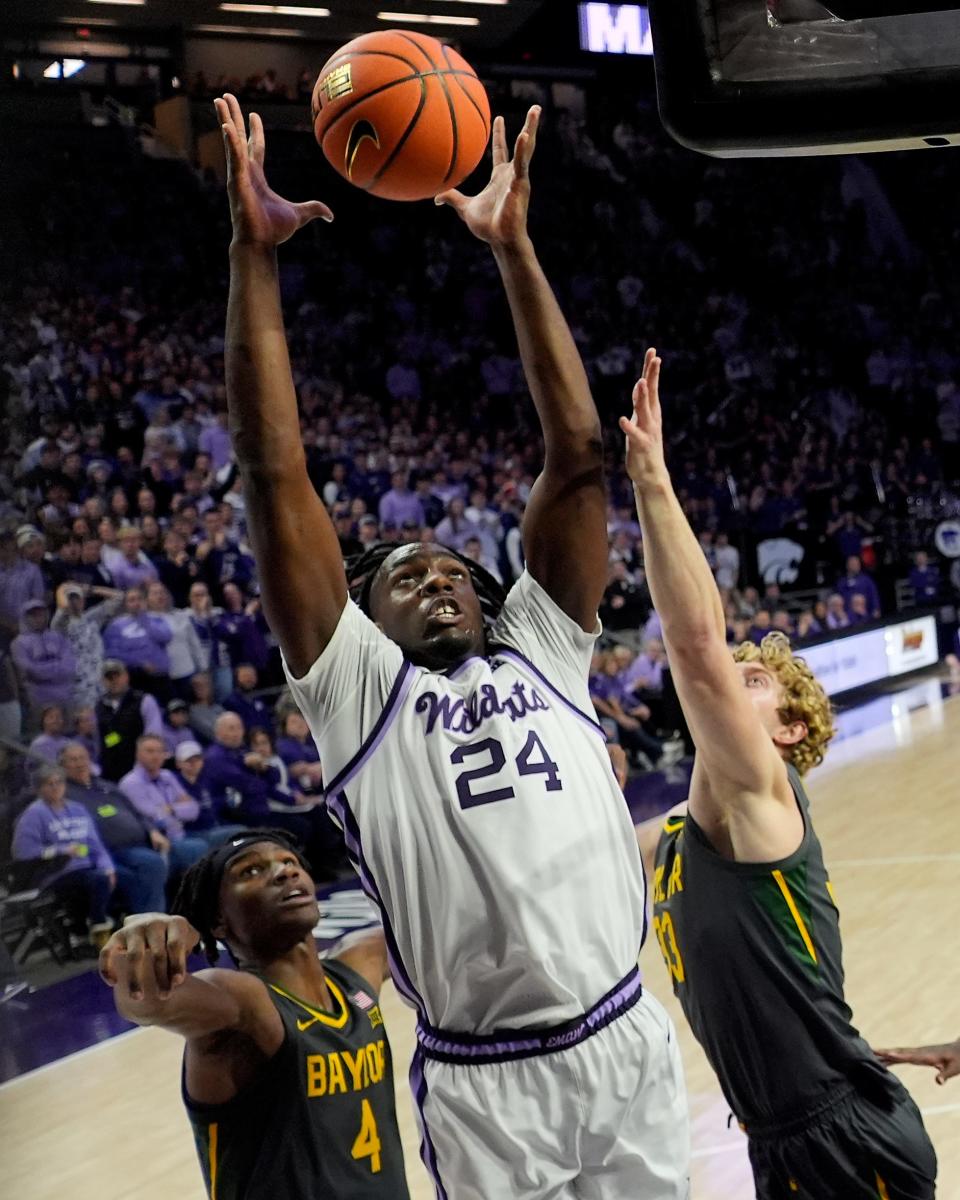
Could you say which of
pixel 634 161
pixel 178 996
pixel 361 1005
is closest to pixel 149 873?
pixel 361 1005

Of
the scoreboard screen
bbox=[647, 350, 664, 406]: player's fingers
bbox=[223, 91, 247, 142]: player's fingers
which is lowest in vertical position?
bbox=[647, 350, 664, 406]: player's fingers

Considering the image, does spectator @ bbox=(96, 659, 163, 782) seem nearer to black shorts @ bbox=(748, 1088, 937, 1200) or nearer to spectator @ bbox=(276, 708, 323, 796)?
spectator @ bbox=(276, 708, 323, 796)

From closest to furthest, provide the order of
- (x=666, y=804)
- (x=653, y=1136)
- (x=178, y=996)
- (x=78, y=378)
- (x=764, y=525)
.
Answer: (x=653, y=1136), (x=178, y=996), (x=666, y=804), (x=78, y=378), (x=764, y=525)

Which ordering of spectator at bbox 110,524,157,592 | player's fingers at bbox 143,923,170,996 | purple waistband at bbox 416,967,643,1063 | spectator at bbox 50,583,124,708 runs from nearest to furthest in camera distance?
player's fingers at bbox 143,923,170,996
purple waistband at bbox 416,967,643,1063
spectator at bbox 50,583,124,708
spectator at bbox 110,524,157,592

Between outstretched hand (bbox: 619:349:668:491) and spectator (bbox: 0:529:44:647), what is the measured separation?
6.15 m

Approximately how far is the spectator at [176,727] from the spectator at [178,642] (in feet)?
0.91

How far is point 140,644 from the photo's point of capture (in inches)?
353

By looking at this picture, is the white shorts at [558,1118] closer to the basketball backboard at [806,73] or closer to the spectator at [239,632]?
the basketball backboard at [806,73]

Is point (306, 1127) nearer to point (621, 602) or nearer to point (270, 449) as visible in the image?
point (270, 449)

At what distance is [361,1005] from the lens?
3510 mm

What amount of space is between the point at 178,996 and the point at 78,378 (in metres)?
9.62

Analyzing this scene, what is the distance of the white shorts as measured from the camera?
2613 millimetres

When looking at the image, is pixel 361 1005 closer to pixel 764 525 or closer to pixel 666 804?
pixel 666 804

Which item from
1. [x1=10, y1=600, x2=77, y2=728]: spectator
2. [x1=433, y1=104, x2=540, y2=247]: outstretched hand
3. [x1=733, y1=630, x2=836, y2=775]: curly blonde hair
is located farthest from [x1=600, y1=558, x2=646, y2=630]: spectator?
[x1=433, y1=104, x2=540, y2=247]: outstretched hand
